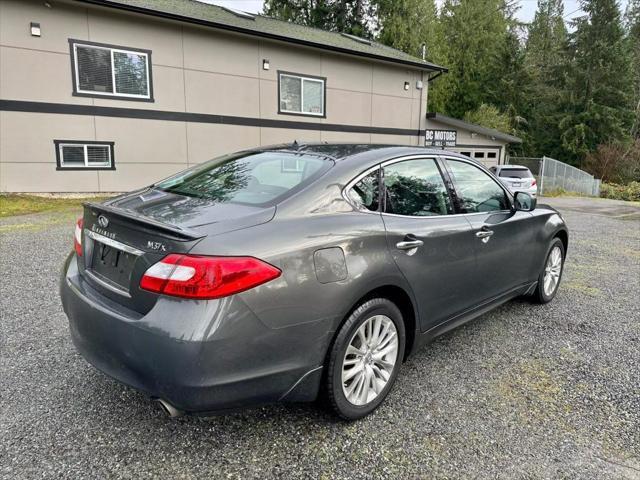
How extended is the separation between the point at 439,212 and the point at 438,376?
1.13m

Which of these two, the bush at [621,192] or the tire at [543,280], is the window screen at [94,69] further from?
the bush at [621,192]

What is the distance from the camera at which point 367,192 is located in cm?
275

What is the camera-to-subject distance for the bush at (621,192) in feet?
75.0

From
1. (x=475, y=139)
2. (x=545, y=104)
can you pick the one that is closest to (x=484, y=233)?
(x=475, y=139)

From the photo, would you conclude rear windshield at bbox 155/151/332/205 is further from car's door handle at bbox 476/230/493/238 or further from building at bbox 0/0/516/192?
building at bbox 0/0/516/192

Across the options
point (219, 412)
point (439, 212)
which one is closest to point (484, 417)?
point (439, 212)

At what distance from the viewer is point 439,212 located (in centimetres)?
312

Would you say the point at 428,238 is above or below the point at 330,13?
below

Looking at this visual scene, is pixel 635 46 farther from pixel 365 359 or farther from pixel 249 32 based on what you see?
pixel 365 359

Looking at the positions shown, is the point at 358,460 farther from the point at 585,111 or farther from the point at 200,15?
the point at 585,111

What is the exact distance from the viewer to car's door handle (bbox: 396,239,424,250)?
2.68m

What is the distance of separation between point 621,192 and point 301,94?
1889 centimetres

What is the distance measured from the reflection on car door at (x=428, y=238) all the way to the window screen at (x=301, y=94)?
39.3ft

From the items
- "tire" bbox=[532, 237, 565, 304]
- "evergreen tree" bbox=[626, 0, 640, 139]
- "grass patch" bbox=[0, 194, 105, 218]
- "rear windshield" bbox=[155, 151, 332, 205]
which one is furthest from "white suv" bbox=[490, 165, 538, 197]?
"evergreen tree" bbox=[626, 0, 640, 139]
